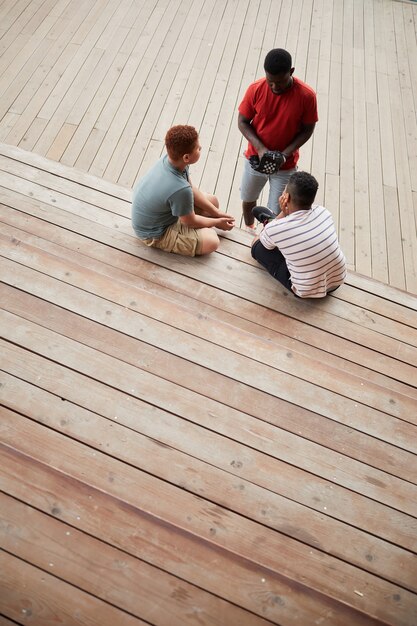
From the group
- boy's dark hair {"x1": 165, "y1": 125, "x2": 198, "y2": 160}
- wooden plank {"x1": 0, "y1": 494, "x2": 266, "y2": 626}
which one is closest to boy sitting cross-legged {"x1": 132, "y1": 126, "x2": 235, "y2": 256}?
boy's dark hair {"x1": 165, "y1": 125, "x2": 198, "y2": 160}

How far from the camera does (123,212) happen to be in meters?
2.92

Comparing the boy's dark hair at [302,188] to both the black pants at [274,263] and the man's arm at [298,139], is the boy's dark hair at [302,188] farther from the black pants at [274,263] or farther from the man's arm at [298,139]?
the man's arm at [298,139]

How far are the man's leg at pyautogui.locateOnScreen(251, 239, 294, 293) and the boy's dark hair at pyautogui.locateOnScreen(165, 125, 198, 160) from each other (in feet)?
2.20

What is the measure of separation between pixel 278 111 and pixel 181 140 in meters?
0.70

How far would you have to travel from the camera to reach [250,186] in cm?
306

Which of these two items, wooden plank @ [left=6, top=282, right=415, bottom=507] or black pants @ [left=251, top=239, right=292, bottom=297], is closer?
wooden plank @ [left=6, top=282, right=415, bottom=507]

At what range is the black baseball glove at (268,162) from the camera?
9.00ft

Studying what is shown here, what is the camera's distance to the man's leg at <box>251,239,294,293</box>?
8.59 ft

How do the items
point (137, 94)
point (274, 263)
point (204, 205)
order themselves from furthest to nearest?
1. point (137, 94)
2. point (204, 205)
3. point (274, 263)

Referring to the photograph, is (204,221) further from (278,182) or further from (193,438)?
(193,438)

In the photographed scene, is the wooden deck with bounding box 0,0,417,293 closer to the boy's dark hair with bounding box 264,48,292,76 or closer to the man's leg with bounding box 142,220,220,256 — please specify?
the man's leg with bounding box 142,220,220,256

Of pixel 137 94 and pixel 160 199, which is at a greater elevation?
pixel 160 199

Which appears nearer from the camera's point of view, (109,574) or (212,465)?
(109,574)

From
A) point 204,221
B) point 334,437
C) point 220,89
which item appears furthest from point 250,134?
point 220,89
